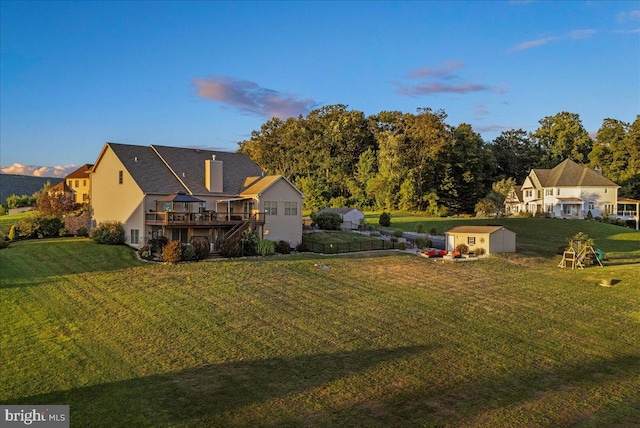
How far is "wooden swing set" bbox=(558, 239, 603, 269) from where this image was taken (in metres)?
34.8

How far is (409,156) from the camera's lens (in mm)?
77625

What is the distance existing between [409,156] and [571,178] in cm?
2363

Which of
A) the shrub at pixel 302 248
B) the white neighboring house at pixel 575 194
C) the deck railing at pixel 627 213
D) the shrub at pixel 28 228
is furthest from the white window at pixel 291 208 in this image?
the deck railing at pixel 627 213

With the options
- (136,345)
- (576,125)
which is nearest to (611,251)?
(136,345)

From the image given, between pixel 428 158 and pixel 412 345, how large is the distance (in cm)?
6182

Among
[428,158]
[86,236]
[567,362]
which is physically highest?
[428,158]

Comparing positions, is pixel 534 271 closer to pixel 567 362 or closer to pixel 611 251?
pixel 611 251

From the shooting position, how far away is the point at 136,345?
56.6ft

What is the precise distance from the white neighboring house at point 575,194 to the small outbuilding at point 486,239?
104 feet

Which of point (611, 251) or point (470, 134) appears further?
point (470, 134)

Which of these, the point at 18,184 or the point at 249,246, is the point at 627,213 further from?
the point at 18,184

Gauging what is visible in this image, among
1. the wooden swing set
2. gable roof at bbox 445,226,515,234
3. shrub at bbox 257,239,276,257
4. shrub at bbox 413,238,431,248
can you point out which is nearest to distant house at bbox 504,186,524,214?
gable roof at bbox 445,226,515,234

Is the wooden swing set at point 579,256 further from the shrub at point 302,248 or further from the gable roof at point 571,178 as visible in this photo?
→ the gable roof at point 571,178

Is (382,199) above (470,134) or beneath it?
beneath
